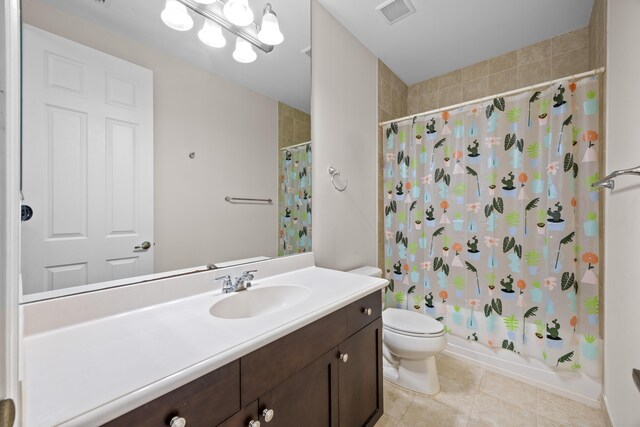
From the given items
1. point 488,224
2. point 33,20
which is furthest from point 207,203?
point 488,224

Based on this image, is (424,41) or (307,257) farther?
(424,41)

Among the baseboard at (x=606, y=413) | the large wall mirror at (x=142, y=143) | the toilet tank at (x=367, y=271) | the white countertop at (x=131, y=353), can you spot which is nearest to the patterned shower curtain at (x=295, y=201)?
the large wall mirror at (x=142, y=143)

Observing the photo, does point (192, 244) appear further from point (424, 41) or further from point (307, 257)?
point (424, 41)

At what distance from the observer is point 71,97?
821 mm

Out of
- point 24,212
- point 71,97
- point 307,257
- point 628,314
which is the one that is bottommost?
point 628,314

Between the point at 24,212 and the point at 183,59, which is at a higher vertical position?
the point at 183,59

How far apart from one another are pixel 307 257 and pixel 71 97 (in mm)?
1233

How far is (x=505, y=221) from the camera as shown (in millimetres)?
1771


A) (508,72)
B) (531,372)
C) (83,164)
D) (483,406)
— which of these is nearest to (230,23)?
(83,164)

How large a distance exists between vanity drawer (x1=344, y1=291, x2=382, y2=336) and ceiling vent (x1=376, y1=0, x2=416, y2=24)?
1.76 m

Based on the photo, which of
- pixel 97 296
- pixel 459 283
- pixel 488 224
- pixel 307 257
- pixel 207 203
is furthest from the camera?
pixel 459 283

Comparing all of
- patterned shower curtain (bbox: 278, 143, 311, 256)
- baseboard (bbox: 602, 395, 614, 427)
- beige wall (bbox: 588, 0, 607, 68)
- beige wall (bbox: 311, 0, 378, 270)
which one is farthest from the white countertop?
beige wall (bbox: 588, 0, 607, 68)

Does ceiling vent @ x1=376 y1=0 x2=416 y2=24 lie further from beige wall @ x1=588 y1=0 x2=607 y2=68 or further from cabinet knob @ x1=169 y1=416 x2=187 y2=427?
cabinet knob @ x1=169 y1=416 x2=187 y2=427

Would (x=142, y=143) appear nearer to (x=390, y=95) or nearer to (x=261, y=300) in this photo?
(x=261, y=300)
